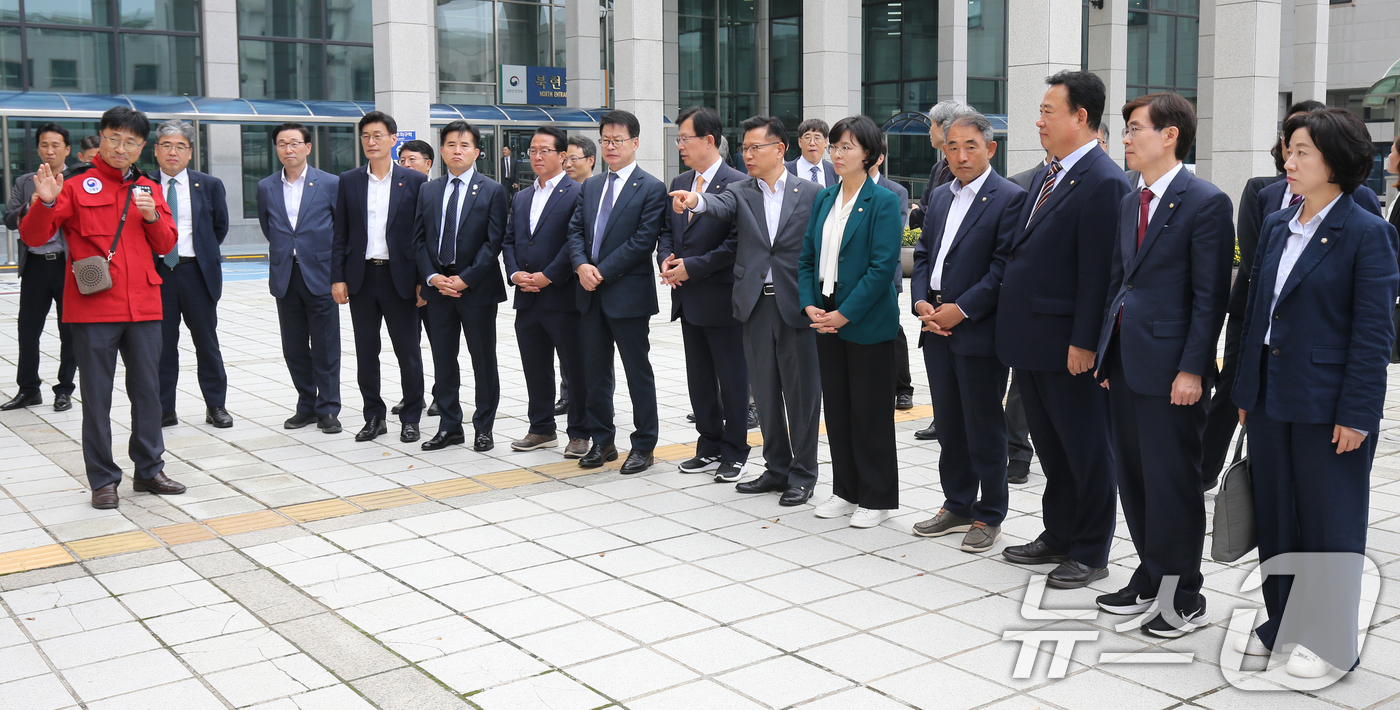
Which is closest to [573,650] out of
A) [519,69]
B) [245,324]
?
[245,324]

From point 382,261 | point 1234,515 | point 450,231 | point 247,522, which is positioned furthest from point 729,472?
point 1234,515

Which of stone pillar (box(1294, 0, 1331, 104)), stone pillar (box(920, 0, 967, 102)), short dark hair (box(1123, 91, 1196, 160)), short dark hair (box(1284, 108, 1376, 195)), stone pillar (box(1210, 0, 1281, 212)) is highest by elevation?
stone pillar (box(920, 0, 967, 102))

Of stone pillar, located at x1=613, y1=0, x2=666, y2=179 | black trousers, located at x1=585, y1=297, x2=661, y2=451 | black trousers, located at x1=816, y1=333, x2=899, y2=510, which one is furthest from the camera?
stone pillar, located at x1=613, y1=0, x2=666, y2=179

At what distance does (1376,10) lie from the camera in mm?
34781

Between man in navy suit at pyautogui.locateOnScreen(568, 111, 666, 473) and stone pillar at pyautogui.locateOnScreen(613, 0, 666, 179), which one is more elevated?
stone pillar at pyautogui.locateOnScreen(613, 0, 666, 179)

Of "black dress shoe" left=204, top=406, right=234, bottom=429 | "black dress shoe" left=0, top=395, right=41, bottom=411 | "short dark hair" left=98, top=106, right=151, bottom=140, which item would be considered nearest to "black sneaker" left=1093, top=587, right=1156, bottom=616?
"short dark hair" left=98, top=106, right=151, bottom=140

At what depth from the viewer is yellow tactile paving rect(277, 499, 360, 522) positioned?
6.16 meters

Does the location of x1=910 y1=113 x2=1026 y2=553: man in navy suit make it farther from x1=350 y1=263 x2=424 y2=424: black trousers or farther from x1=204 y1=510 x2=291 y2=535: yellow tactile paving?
x1=350 y1=263 x2=424 y2=424: black trousers


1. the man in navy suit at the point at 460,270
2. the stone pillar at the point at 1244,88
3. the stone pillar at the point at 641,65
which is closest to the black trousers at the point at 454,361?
the man in navy suit at the point at 460,270

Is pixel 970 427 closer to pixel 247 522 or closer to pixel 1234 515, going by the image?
pixel 1234 515

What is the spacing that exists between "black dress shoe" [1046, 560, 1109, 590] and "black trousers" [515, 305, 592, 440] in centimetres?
323

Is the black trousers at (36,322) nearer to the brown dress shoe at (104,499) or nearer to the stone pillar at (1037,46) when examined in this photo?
the brown dress shoe at (104,499)

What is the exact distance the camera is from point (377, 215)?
26.3ft

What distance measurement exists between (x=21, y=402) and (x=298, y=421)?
245 cm
